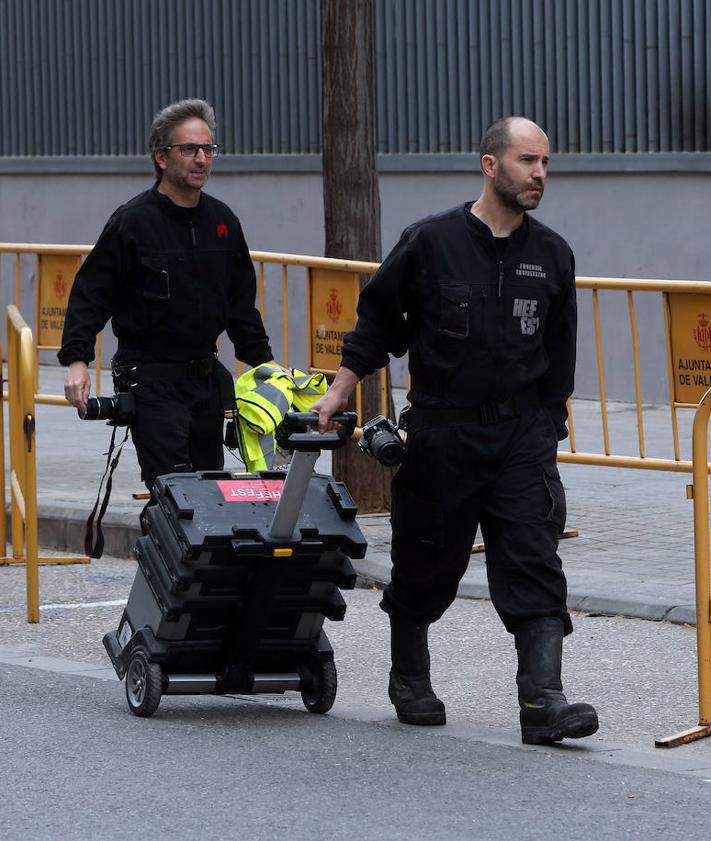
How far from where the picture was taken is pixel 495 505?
588 centimetres

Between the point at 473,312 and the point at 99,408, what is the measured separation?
5.57ft

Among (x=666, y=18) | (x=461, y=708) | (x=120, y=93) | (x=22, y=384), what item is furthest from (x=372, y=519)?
(x=120, y=93)

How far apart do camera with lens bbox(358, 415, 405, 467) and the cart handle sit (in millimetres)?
98

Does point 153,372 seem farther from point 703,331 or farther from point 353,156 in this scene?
point 353,156

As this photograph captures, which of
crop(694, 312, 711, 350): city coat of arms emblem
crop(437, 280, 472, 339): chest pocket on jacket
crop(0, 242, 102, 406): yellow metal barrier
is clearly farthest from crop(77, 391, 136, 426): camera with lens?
crop(0, 242, 102, 406): yellow metal barrier

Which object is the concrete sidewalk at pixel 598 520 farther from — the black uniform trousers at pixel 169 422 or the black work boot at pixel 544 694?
the black work boot at pixel 544 694

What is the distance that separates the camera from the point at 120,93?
1794 centimetres

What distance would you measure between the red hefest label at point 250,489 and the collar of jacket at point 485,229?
1002 mm

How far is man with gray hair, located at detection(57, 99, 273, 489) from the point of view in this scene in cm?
702

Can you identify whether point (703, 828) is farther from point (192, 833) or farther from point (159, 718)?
point (159, 718)

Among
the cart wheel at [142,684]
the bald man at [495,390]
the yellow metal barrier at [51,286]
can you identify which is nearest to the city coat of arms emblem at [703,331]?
the bald man at [495,390]

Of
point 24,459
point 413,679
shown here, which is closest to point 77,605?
point 24,459

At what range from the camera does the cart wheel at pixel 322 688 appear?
6215 millimetres

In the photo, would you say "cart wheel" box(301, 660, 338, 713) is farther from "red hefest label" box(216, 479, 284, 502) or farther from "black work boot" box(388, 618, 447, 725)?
"red hefest label" box(216, 479, 284, 502)
